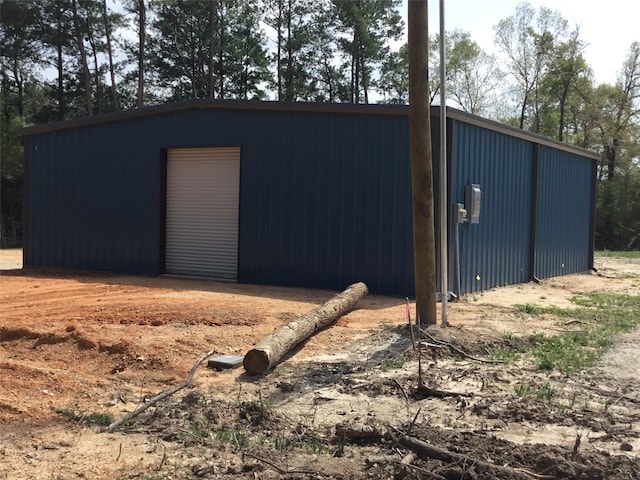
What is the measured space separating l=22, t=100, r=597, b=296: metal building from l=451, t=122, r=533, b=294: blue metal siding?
49mm

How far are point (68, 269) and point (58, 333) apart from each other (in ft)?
31.1

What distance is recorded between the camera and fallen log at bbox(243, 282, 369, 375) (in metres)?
6.31

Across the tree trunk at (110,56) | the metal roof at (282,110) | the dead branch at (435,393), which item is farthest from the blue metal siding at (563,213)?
the tree trunk at (110,56)

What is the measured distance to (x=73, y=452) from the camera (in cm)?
430

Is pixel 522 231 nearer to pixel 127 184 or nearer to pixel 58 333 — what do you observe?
pixel 127 184

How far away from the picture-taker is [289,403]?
545cm

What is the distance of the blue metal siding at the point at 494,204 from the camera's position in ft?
41.4

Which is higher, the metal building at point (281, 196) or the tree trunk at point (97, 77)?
the tree trunk at point (97, 77)

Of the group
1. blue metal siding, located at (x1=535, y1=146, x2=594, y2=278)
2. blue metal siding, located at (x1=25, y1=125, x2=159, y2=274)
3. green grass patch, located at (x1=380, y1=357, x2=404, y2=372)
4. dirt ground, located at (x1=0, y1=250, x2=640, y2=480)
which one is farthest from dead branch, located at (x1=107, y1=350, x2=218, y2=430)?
blue metal siding, located at (x1=535, y1=146, x2=594, y2=278)

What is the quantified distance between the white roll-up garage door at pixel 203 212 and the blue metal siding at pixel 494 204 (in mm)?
5053

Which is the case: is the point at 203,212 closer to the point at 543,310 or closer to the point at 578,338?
the point at 543,310

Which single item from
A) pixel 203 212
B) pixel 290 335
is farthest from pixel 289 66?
pixel 290 335

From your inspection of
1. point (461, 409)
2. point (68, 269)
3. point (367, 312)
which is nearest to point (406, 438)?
point (461, 409)

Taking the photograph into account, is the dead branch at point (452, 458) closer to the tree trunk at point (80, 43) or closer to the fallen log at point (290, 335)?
the fallen log at point (290, 335)
